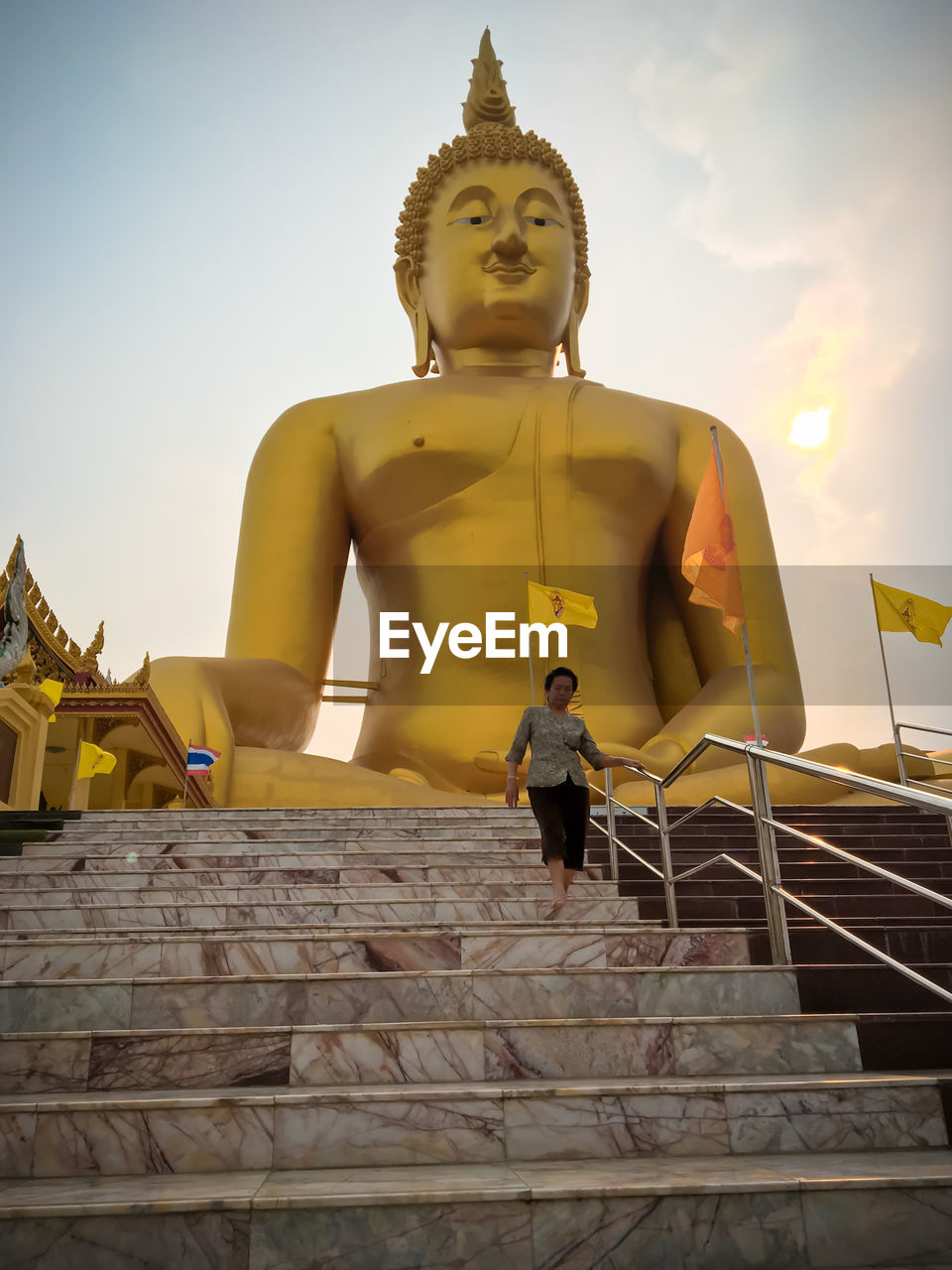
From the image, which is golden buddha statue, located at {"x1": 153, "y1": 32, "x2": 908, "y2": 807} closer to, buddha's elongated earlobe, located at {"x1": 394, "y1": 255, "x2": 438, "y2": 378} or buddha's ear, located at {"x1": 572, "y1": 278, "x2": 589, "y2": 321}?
buddha's elongated earlobe, located at {"x1": 394, "y1": 255, "x2": 438, "y2": 378}

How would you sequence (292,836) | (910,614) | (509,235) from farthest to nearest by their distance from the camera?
(509,235) → (910,614) → (292,836)

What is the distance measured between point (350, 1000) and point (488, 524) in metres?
6.70

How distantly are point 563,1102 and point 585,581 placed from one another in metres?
7.10

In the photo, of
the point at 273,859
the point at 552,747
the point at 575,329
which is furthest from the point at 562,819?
the point at 575,329

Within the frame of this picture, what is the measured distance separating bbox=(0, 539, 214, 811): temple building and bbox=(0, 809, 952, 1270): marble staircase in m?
4.37

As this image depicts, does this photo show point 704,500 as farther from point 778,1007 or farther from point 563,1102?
point 563,1102

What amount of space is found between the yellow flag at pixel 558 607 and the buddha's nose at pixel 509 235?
359 cm

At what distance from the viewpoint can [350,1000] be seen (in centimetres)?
301

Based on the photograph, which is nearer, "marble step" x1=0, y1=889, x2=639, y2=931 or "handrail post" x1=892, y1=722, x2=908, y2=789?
"marble step" x1=0, y1=889, x2=639, y2=931

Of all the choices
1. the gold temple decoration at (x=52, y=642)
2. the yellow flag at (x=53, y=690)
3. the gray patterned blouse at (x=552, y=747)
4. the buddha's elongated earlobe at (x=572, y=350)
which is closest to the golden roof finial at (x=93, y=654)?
the gold temple decoration at (x=52, y=642)

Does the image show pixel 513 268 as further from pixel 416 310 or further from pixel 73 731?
pixel 73 731

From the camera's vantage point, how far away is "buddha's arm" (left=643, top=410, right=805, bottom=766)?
8.52m

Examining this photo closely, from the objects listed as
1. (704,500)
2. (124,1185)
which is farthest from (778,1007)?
(704,500)

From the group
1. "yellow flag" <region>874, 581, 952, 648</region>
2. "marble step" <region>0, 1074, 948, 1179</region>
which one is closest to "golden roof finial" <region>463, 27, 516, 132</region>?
"yellow flag" <region>874, 581, 952, 648</region>
